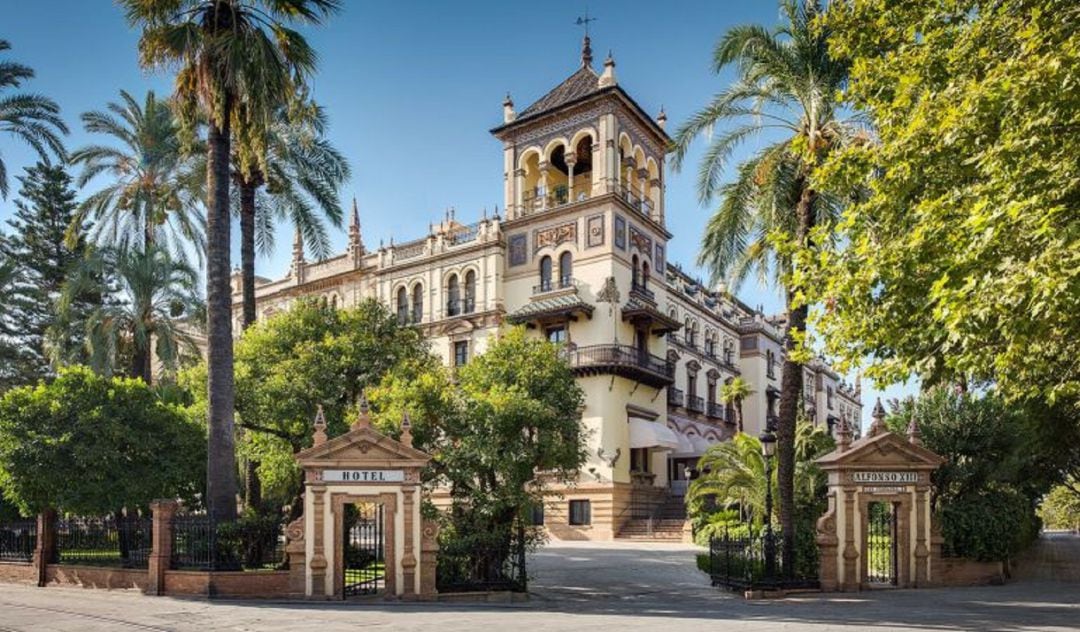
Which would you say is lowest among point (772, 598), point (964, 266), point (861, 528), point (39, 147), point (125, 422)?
point (772, 598)

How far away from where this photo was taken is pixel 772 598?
18594 mm

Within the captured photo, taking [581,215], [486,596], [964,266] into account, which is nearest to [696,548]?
[581,215]

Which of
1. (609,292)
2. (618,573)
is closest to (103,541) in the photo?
(618,573)

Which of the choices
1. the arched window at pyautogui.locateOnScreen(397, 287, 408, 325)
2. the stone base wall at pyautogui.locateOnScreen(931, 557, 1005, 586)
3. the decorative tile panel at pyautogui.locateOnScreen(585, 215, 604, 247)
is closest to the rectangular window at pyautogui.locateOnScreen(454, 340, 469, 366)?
the arched window at pyautogui.locateOnScreen(397, 287, 408, 325)

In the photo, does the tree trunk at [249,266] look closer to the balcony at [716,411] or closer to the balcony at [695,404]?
the balcony at [695,404]

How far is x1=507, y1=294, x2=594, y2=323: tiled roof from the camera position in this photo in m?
39.6

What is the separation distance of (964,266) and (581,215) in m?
30.4

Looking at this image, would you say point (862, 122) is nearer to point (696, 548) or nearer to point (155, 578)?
point (155, 578)

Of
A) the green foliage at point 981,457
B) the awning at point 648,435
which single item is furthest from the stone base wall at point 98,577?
the awning at point 648,435

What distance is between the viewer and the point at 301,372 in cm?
2250

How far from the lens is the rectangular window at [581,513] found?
3947cm

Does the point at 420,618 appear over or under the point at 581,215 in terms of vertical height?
under

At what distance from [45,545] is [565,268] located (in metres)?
25.3

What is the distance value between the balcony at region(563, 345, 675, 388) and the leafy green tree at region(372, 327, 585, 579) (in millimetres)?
18312
